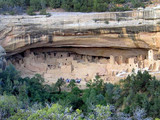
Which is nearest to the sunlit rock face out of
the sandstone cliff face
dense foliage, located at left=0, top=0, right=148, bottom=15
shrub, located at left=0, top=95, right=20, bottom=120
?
the sandstone cliff face

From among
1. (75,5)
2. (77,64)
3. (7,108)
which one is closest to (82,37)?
(77,64)

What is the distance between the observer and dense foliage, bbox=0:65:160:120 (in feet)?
27.1

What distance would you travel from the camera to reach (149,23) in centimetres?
1438

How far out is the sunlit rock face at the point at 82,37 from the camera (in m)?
14.7

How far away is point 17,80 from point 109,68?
378cm

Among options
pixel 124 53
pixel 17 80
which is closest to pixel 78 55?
pixel 124 53

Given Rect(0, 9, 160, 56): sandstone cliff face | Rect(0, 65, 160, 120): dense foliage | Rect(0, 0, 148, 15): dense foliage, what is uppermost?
Rect(0, 0, 148, 15): dense foliage

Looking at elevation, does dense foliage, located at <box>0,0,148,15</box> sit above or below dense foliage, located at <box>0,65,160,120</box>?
above

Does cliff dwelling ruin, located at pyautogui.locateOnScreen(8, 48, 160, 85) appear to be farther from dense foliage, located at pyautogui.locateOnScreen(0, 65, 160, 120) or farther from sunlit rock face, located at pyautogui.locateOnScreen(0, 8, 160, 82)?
dense foliage, located at pyautogui.locateOnScreen(0, 65, 160, 120)

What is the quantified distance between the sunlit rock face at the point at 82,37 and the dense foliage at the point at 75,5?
117 centimetres

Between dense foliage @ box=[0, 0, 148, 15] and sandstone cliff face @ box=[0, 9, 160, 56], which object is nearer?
sandstone cliff face @ box=[0, 9, 160, 56]

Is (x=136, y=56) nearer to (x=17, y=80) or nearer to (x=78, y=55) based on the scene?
(x=78, y=55)

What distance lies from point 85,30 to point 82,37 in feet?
2.04

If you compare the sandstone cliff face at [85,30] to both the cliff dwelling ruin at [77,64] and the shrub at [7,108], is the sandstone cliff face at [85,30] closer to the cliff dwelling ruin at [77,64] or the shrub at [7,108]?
the cliff dwelling ruin at [77,64]
